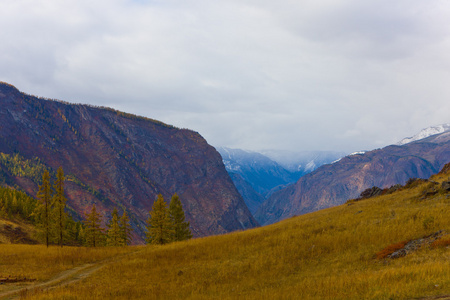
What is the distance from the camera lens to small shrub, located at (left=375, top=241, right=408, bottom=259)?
16.2 meters

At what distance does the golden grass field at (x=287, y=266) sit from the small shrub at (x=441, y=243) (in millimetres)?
102

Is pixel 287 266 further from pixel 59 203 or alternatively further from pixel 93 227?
pixel 93 227

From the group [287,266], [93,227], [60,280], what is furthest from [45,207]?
[287,266]

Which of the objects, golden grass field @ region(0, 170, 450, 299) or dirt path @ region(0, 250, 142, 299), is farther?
dirt path @ region(0, 250, 142, 299)

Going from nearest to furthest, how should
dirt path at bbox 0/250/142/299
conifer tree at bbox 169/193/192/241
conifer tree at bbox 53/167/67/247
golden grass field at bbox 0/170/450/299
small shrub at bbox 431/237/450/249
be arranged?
1. golden grass field at bbox 0/170/450/299
2. small shrub at bbox 431/237/450/249
3. dirt path at bbox 0/250/142/299
4. conifer tree at bbox 53/167/67/247
5. conifer tree at bbox 169/193/192/241

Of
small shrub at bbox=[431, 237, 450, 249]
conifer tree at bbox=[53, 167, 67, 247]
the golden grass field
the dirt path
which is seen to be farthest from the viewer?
conifer tree at bbox=[53, 167, 67, 247]

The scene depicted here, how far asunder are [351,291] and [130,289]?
11.6m

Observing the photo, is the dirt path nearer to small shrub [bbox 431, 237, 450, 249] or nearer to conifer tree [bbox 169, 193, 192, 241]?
small shrub [bbox 431, 237, 450, 249]

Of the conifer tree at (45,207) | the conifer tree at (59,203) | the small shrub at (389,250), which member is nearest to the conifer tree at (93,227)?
the conifer tree at (59,203)

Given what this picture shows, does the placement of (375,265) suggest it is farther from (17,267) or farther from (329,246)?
(17,267)

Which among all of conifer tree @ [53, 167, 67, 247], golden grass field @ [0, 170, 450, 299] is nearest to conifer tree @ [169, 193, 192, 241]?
conifer tree @ [53, 167, 67, 247]

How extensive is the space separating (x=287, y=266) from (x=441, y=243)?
26.7 feet

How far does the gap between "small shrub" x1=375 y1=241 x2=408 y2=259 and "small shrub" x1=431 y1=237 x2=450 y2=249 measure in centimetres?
172

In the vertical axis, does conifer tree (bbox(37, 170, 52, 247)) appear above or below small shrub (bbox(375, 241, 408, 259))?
above
